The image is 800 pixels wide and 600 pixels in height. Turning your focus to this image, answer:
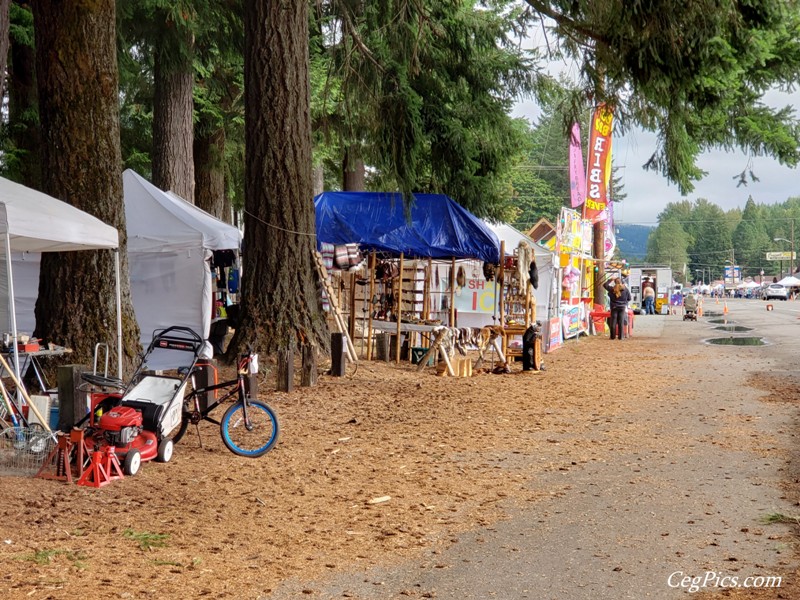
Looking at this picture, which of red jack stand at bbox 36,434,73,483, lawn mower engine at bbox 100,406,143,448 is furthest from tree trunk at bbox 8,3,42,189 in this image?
red jack stand at bbox 36,434,73,483

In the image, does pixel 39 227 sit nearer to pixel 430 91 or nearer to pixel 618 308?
pixel 430 91

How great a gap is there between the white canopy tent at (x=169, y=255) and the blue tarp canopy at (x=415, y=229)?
3016 mm

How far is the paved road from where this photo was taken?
484 cm

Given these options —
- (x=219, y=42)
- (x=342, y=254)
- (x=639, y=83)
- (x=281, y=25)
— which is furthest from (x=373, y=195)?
(x=639, y=83)

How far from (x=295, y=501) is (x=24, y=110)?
47.1 feet

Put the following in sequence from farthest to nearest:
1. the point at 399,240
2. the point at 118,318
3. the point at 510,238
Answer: the point at 510,238 < the point at 399,240 < the point at 118,318

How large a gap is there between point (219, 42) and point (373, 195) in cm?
430

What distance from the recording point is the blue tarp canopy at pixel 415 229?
56.7 ft

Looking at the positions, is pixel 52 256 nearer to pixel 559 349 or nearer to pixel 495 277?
pixel 495 277

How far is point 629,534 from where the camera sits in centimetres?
574

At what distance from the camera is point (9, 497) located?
20.6 feet

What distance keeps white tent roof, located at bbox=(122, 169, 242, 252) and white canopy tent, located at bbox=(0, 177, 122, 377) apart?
17.3ft

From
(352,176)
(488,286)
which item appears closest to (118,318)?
(488,286)

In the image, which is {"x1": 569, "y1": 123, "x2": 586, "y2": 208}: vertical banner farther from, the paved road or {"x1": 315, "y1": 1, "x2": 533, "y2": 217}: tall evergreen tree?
the paved road
